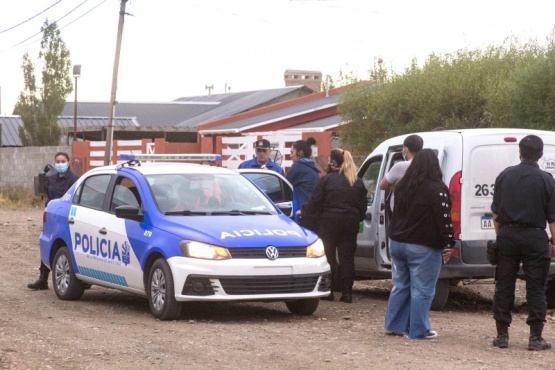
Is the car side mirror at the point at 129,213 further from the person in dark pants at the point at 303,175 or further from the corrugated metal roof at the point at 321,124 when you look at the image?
the corrugated metal roof at the point at 321,124

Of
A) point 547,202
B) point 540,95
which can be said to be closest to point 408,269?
point 547,202

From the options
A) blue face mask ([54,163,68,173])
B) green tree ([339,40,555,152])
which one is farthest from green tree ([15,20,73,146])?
blue face mask ([54,163,68,173])

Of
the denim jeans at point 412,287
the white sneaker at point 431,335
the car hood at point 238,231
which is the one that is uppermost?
the car hood at point 238,231

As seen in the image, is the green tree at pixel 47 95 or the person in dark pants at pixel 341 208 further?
the green tree at pixel 47 95

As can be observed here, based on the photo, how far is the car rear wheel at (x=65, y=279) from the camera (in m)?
13.2

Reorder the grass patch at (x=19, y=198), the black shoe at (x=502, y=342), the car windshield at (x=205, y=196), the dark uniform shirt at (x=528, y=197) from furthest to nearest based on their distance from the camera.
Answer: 1. the grass patch at (x=19, y=198)
2. the car windshield at (x=205, y=196)
3. the black shoe at (x=502, y=342)
4. the dark uniform shirt at (x=528, y=197)

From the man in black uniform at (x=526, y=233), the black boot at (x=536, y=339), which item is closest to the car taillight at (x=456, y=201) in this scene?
the man in black uniform at (x=526, y=233)

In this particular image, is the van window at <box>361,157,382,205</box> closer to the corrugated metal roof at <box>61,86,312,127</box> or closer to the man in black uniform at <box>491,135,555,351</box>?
the man in black uniform at <box>491,135,555,351</box>

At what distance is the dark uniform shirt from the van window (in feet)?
12.9

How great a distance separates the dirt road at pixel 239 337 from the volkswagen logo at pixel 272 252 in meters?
0.65

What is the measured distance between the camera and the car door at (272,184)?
48.4 ft

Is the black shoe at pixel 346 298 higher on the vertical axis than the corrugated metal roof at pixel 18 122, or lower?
lower

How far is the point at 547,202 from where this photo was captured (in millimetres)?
9602

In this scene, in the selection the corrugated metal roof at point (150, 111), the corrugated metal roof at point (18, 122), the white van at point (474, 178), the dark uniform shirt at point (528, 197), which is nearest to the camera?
the dark uniform shirt at point (528, 197)
